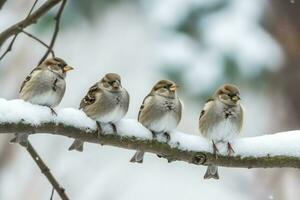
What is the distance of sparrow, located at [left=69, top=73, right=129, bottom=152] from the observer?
522 cm

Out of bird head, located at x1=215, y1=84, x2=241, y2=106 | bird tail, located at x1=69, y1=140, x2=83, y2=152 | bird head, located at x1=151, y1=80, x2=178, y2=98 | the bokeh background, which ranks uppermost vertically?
the bokeh background

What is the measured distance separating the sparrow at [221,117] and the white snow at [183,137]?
264mm

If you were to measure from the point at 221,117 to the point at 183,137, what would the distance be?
2.18 ft

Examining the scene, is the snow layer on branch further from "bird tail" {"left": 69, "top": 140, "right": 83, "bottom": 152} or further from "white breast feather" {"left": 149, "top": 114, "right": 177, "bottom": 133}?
"white breast feather" {"left": 149, "top": 114, "right": 177, "bottom": 133}

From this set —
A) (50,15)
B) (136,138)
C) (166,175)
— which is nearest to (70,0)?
(50,15)

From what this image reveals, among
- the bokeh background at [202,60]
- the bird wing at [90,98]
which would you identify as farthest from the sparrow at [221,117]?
the bokeh background at [202,60]

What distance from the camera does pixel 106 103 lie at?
5.43 m

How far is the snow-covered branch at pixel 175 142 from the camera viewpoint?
15.6 feet

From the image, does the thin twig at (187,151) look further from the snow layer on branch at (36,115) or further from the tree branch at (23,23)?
the tree branch at (23,23)

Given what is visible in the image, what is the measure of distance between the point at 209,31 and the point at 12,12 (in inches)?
149

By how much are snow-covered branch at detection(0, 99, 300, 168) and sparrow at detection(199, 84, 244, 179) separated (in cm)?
28

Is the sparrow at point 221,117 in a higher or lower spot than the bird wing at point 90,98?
higher

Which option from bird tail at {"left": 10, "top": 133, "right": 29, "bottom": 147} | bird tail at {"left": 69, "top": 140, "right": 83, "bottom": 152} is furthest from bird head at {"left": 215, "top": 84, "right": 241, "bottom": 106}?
bird tail at {"left": 10, "top": 133, "right": 29, "bottom": 147}

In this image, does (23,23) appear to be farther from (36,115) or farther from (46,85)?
(36,115)
